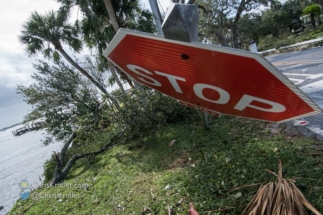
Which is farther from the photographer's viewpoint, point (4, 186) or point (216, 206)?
point (4, 186)

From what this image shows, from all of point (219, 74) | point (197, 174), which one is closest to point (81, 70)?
point (197, 174)

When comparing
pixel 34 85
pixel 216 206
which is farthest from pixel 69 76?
pixel 216 206

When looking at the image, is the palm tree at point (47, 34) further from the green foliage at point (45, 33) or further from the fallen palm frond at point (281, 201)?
the fallen palm frond at point (281, 201)

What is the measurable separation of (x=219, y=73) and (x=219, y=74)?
12 mm

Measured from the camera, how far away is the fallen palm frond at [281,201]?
131 centimetres

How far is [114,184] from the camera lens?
3371mm

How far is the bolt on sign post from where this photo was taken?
927mm

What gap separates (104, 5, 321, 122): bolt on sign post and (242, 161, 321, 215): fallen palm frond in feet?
1.89

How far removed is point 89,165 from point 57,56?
8.13 metres

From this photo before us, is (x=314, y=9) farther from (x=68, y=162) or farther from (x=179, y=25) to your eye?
(x=179, y=25)

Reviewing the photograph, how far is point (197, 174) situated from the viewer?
8.62 ft

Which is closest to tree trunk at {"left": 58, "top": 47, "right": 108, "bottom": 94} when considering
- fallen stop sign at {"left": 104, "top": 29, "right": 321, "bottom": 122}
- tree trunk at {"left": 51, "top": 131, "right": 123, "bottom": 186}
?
tree trunk at {"left": 51, "top": 131, "right": 123, "bottom": 186}

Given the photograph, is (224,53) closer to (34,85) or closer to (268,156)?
(268,156)

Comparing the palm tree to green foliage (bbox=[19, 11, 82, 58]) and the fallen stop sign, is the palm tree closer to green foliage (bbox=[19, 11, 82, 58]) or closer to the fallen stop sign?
green foliage (bbox=[19, 11, 82, 58])
